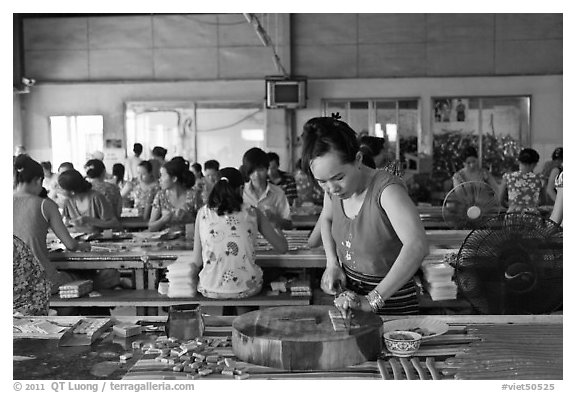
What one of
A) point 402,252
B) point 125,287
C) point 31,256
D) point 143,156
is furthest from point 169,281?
point 143,156

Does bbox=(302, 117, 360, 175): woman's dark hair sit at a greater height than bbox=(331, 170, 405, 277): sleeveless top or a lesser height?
Answer: greater

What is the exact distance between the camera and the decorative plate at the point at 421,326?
8.03 ft

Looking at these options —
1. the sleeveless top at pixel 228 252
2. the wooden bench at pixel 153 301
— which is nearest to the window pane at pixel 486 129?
the wooden bench at pixel 153 301

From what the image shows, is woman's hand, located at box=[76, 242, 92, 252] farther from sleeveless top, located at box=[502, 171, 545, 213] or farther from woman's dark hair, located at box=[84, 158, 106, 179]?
sleeveless top, located at box=[502, 171, 545, 213]

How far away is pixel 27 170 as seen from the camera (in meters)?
4.54

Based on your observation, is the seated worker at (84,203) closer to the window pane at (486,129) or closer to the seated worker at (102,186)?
the seated worker at (102,186)

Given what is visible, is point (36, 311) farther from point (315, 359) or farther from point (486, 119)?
point (486, 119)

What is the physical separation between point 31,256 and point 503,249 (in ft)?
6.91

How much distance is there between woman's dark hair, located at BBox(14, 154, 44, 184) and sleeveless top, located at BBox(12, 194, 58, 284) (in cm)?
15

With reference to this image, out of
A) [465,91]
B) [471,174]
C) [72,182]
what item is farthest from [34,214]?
[465,91]

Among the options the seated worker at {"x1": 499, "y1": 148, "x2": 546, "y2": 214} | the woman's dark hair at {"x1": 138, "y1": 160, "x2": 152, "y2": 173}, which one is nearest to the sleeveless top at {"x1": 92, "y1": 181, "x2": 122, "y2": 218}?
the woman's dark hair at {"x1": 138, "y1": 160, "x2": 152, "y2": 173}

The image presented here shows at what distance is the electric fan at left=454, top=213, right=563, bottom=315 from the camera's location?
264cm

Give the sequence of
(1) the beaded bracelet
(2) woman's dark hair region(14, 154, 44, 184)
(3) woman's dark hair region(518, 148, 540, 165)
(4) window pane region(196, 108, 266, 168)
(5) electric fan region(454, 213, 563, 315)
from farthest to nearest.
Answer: (4) window pane region(196, 108, 266, 168) < (3) woman's dark hair region(518, 148, 540, 165) < (2) woman's dark hair region(14, 154, 44, 184) < (5) electric fan region(454, 213, 563, 315) < (1) the beaded bracelet

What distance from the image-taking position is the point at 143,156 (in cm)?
1202
